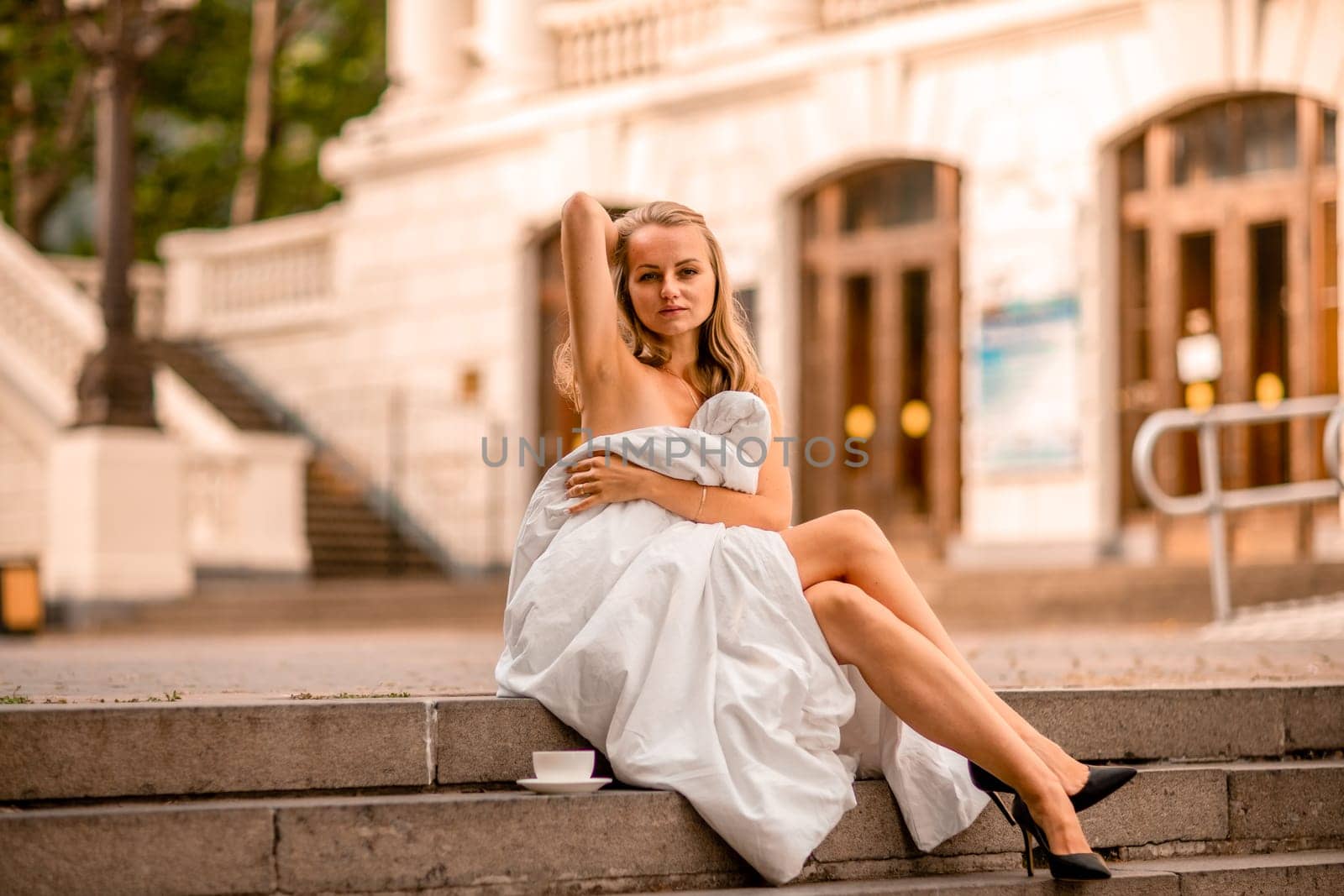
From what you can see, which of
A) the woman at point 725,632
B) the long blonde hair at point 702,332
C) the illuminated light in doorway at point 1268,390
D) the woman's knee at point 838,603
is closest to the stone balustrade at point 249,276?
the illuminated light in doorway at point 1268,390

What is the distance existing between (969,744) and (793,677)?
0.41 metres

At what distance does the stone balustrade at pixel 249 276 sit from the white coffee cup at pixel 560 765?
17.0 metres

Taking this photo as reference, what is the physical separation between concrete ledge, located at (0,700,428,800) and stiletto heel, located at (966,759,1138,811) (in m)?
1.27

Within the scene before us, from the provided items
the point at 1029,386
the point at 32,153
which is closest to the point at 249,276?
the point at 32,153

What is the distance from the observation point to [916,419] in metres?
15.9

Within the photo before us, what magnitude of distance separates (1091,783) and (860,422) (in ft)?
40.0

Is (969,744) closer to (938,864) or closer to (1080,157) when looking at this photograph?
(938,864)

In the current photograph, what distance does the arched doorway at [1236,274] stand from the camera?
13414 millimetres

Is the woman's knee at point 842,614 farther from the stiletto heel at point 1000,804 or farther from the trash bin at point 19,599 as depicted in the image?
the trash bin at point 19,599

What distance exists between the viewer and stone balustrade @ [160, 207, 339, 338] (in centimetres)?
2095

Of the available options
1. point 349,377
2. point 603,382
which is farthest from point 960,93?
point 603,382

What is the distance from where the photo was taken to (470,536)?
18.7m

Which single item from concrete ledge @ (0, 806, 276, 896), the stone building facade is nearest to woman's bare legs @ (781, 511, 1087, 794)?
concrete ledge @ (0, 806, 276, 896)

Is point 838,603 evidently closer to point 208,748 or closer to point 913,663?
point 913,663
